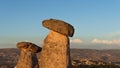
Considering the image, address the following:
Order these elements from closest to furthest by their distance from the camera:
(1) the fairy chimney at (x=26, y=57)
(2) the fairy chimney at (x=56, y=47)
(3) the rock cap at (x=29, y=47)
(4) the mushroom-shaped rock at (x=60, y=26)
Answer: (4) the mushroom-shaped rock at (x=60, y=26), (2) the fairy chimney at (x=56, y=47), (3) the rock cap at (x=29, y=47), (1) the fairy chimney at (x=26, y=57)

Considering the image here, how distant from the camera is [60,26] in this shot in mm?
23969

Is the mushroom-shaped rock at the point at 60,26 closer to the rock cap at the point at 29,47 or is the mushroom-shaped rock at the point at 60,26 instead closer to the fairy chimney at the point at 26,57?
the rock cap at the point at 29,47

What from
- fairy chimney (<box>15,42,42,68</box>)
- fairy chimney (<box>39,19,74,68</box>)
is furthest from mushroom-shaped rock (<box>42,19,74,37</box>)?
fairy chimney (<box>15,42,42,68</box>)

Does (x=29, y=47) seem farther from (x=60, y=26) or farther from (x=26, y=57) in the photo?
(x=60, y=26)

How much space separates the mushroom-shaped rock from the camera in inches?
945

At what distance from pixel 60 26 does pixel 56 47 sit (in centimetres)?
181

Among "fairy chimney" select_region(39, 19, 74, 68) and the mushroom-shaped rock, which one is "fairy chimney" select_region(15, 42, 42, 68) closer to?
"fairy chimney" select_region(39, 19, 74, 68)

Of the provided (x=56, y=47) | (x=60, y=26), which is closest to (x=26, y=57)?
(x=56, y=47)

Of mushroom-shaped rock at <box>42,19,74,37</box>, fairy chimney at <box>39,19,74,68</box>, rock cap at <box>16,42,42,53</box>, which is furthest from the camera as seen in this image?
rock cap at <box>16,42,42,53</box>

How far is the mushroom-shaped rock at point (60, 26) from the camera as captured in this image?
23991mm

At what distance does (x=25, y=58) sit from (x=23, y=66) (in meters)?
0.77

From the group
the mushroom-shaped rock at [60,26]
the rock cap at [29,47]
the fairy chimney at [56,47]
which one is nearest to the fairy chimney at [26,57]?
the rock cap at [29,47]

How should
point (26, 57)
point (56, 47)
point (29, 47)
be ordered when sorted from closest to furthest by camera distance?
point (56, 47) < point (29, 47) < point (26, 57)

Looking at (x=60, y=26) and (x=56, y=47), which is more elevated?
(x=60, y=26)
